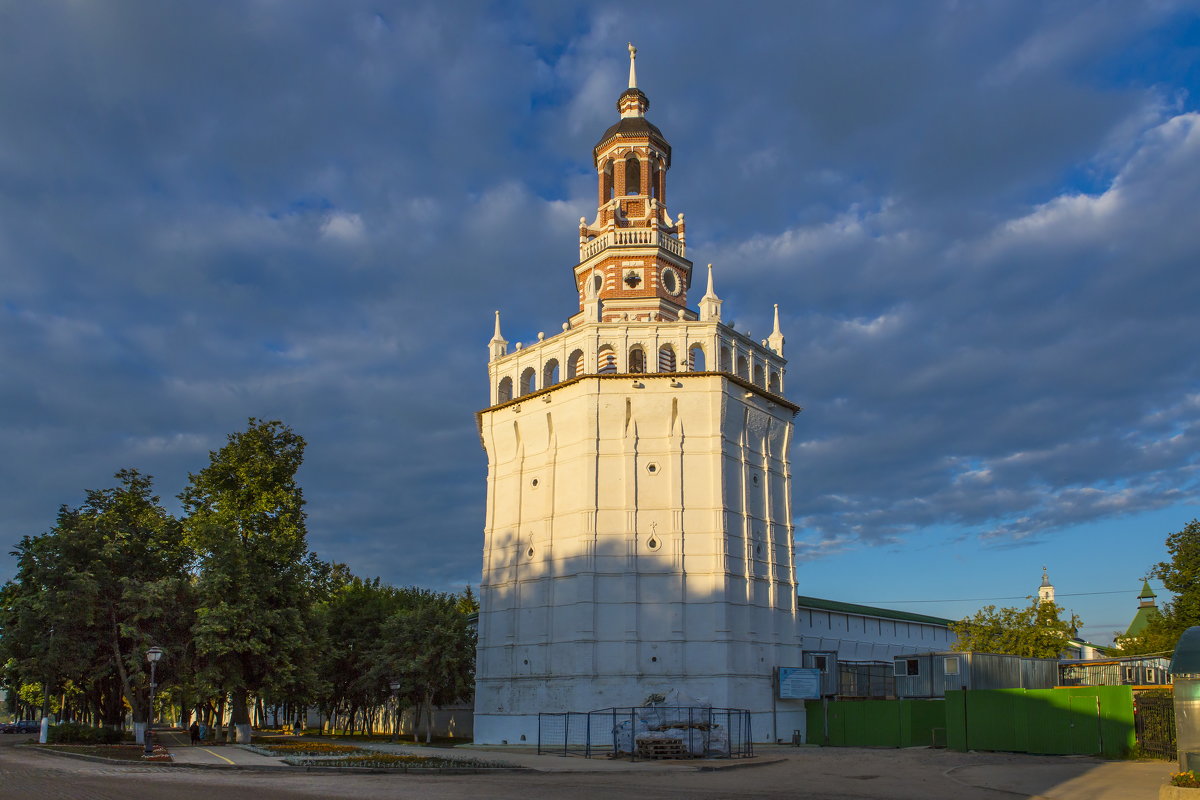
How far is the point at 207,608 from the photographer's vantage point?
156ft

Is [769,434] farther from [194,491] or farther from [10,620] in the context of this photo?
[10,620]

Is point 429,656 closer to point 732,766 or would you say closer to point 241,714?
point 241,714

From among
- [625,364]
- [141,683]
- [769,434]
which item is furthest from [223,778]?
[769,434]

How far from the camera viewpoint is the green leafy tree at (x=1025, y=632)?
62.8 metres

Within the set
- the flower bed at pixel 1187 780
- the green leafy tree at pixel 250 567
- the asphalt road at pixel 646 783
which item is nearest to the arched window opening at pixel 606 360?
the green leafy tree at pixel 250 567

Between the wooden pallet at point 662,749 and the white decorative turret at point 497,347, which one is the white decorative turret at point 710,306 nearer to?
the white decorative turret at point 497,347

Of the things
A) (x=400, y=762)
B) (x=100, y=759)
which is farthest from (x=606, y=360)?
(x=100, y=759)

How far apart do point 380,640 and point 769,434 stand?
28745mm

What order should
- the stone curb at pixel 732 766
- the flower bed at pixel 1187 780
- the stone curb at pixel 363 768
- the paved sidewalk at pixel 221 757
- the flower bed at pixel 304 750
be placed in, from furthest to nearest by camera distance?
the flower bed at pixel 304 750 < the paved sidewalk at pixel 221 757 < the stone curb at pixel 732 766 < the stone curb at pixel 363 768 < the flower bed at pixel 1187 780

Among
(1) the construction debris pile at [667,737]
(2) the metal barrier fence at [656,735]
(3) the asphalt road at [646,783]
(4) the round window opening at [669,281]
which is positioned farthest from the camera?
(4) the round window opening at [669,281]

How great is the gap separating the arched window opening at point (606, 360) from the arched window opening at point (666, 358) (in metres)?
2.76

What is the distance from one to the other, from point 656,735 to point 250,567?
2519 centimetres

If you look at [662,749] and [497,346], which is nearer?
[662,749]

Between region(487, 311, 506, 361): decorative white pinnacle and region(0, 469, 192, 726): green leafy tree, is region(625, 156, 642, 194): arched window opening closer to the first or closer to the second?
region(487, 311, 506, 361): decorative white pinnacle
